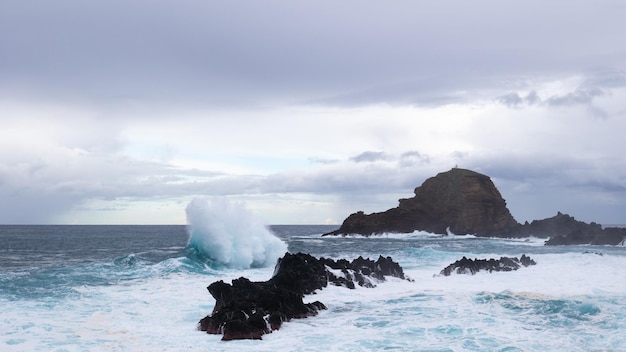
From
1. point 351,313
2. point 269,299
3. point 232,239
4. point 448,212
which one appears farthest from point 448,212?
point 269,299

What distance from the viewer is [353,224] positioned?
10325cm

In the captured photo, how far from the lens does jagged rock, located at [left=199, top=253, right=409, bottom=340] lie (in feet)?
46.7

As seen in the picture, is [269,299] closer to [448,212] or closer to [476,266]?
[476,266]

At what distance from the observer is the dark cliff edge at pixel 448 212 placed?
99.2 meters

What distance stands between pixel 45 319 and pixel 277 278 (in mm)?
7526

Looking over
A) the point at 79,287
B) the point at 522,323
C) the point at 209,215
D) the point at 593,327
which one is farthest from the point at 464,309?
the point at 209,215

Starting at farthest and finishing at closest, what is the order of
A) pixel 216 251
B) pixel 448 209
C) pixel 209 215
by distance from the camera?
pixel 448 209
pixel 209 215
pixel 216 251

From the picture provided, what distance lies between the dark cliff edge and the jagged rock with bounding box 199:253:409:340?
75605mm

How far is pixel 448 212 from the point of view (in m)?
102

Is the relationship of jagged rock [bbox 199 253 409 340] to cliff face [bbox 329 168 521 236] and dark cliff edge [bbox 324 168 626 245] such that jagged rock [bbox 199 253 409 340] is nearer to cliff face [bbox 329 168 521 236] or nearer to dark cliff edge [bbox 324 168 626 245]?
dark cliff edge [bbox 324 168 626 245]

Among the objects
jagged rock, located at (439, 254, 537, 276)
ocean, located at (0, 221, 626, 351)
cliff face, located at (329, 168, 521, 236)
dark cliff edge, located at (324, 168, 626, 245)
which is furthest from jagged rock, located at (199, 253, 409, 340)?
cliff face, located at (329, 168, 521, 236)

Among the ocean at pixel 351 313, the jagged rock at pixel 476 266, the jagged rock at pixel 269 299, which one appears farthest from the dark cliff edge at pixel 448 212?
the jagged rock at pixel 269 299

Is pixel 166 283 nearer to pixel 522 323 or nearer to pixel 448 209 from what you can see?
pixel 522 323

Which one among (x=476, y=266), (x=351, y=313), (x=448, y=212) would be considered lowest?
(x=351, y=313)
